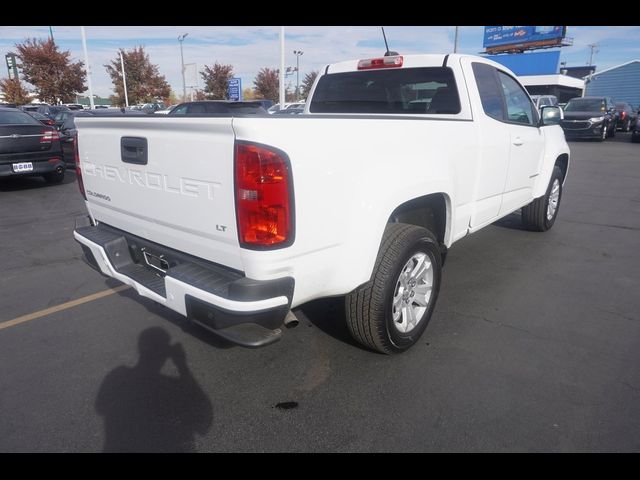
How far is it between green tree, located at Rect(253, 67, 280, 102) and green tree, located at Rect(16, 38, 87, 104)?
19.9m

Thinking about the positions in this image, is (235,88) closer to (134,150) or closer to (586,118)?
(586,118)

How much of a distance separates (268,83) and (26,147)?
46.7 m

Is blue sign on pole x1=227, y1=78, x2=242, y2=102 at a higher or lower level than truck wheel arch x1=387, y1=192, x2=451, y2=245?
higher

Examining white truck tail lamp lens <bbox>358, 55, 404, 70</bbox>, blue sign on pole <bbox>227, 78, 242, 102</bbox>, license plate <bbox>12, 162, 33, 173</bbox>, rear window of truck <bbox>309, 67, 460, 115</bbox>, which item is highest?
blue sign on pole <bbox>227, 78, 242, 102</bbox>

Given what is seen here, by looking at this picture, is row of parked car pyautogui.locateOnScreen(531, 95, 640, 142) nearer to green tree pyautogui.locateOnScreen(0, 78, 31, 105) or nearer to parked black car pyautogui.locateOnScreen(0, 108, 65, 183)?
parked black car pyautogui.locateOnScreen(0, 108, 65, 183)

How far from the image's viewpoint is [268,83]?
172 feet

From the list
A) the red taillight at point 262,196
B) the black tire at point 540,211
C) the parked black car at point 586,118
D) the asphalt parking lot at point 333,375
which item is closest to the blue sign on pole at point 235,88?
the parked black car at point 586,118

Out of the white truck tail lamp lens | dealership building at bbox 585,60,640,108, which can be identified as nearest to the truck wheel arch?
the white truck tail lamp lens

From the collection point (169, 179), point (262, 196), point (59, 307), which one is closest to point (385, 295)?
point (262, 196)

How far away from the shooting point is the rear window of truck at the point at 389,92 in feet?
12.5

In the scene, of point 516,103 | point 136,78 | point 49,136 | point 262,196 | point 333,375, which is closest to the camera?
point 262,196

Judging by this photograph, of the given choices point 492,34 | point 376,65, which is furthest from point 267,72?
point 376,65

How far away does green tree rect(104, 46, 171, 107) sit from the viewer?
44375 millimetres
